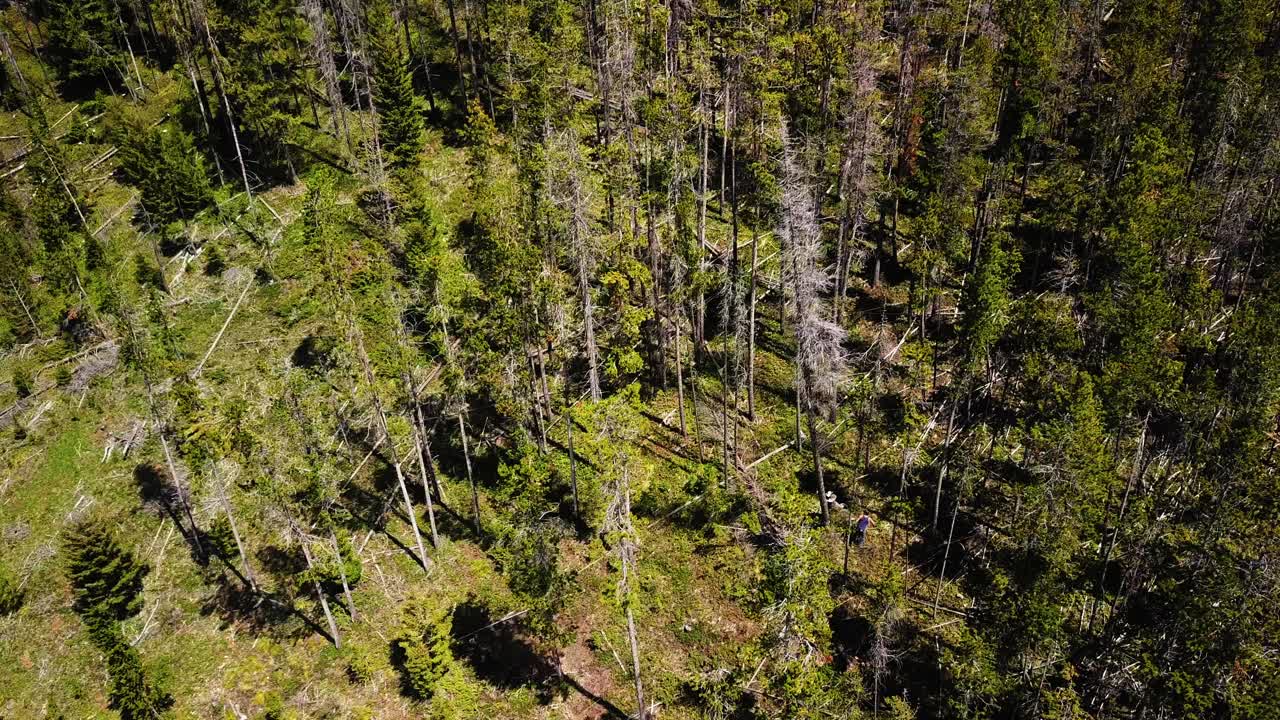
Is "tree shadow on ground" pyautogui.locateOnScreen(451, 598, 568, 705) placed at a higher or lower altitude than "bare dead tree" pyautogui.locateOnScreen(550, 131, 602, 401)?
lower

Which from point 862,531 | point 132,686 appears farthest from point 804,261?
point 132,686

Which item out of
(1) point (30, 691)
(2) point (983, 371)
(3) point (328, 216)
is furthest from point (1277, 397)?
(1) point (30, 691)

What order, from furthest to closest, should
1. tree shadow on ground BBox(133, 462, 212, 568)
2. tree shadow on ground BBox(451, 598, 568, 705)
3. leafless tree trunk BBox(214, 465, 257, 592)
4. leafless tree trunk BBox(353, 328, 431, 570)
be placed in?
tree shadow on ground BBox(133, 462, 212, 568), leafless tree trunk BBox(214, 465, 257, 592), tree shadow on ground BBox(451, 598, 568, 705), leafless tree trunk BBox(353, 328, 431, 570)

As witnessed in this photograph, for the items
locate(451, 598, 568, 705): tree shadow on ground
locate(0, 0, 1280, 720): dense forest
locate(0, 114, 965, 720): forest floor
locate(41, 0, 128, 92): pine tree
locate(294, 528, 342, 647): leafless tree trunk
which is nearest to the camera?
locate(0, 0, 1280, 720): dense forest

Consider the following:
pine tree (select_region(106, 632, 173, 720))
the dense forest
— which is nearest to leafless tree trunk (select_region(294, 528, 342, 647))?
the dense forest

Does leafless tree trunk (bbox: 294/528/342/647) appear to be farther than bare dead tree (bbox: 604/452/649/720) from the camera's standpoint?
Yes

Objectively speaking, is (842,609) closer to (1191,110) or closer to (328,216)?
(328,216)

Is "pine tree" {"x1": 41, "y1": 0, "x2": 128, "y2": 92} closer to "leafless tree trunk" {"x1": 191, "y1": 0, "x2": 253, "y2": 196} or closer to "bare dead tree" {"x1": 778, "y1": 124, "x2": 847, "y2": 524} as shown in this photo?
"leafless tree trunk" {"x1": 191, "y1": 0, "x2": 253, "y2": 196}

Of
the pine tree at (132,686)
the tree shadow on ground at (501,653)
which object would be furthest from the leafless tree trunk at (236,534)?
the tree shadow on ground at (501,653)
